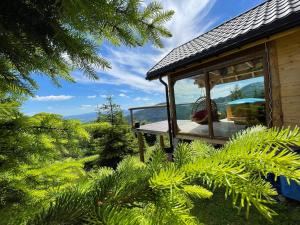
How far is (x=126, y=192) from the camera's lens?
64 centimetres

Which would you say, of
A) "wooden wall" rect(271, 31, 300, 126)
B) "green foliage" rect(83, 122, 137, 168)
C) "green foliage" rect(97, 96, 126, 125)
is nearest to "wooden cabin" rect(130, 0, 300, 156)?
"wooden wall" rect(271, 31, 300, 126)

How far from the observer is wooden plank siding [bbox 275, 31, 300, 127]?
4992mm

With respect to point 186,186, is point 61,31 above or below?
above

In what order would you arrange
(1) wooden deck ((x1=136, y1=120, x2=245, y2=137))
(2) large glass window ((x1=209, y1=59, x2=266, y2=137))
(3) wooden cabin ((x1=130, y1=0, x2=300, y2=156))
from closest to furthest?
(3) wooden cabin ((x1=130, y1=0, x2=300, y2=156)) < (2) large glass window ((x1=209, y1=59, x2=266, y2=137)) < (1) wooden deck ((x1=136, y1=120, x2=245, y2=137))

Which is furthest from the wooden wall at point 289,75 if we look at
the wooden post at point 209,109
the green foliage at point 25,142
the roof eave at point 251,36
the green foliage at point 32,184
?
the green foliage at point 25,142

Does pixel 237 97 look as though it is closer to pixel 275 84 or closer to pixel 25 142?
pixel 275 84

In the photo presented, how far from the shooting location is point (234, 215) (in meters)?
5.32

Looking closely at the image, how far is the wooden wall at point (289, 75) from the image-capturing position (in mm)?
4992

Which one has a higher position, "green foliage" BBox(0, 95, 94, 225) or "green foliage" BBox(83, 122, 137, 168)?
"green foliage" BBox(0, 95, 94, 225)

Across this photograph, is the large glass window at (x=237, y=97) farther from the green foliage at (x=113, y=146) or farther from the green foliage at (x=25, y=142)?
the green foliage at (x=113, y=146)

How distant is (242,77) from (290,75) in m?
1.53

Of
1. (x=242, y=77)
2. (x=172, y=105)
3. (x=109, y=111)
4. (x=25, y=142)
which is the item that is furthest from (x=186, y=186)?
(x=109, y=111)

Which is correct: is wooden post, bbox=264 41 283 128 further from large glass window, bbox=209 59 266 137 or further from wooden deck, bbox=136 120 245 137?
wooden deck, bbox=136 120 245 137

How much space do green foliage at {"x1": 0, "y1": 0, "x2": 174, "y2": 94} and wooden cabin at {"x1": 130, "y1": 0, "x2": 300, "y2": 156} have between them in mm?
3969
